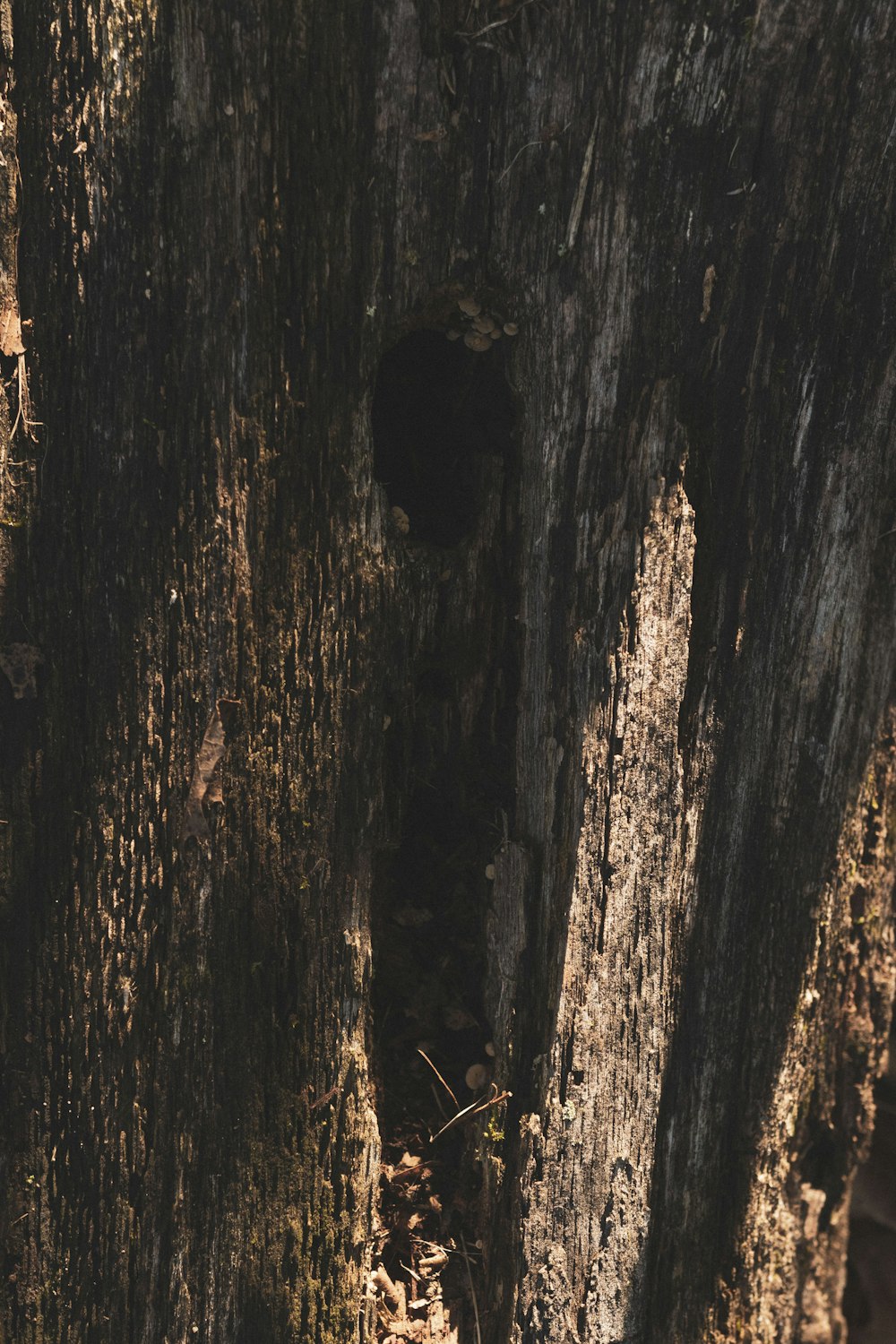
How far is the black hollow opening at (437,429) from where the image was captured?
76.9 inches

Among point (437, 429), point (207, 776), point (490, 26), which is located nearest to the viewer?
point (490, 26)

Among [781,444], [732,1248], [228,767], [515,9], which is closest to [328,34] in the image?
[515,9]

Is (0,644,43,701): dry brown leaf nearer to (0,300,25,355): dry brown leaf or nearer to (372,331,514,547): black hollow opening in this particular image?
(0,300,25,355): dry brown leaf

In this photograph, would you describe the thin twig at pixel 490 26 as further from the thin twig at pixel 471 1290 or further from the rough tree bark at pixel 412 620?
the thin twig at pixel 471 1290

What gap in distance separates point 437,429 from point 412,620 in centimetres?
38

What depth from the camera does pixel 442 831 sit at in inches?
81.7

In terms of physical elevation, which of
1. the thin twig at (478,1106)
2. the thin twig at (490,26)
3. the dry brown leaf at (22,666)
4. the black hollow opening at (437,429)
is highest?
the thin twig at (490,26)

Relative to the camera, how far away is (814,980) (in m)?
2.21

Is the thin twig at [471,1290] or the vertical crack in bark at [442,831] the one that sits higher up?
the vertical crack in bark at [442,831]

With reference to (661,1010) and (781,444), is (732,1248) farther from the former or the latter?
(781,444)

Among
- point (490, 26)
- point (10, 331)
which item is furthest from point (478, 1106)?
point (490, 26)

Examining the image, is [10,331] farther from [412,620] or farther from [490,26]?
[490,26]

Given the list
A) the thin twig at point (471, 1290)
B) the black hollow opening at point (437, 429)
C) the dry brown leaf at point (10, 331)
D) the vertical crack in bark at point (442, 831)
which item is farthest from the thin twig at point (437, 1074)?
the dry brown leaf at point (10, 331)

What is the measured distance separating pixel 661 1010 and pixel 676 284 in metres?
1.36
